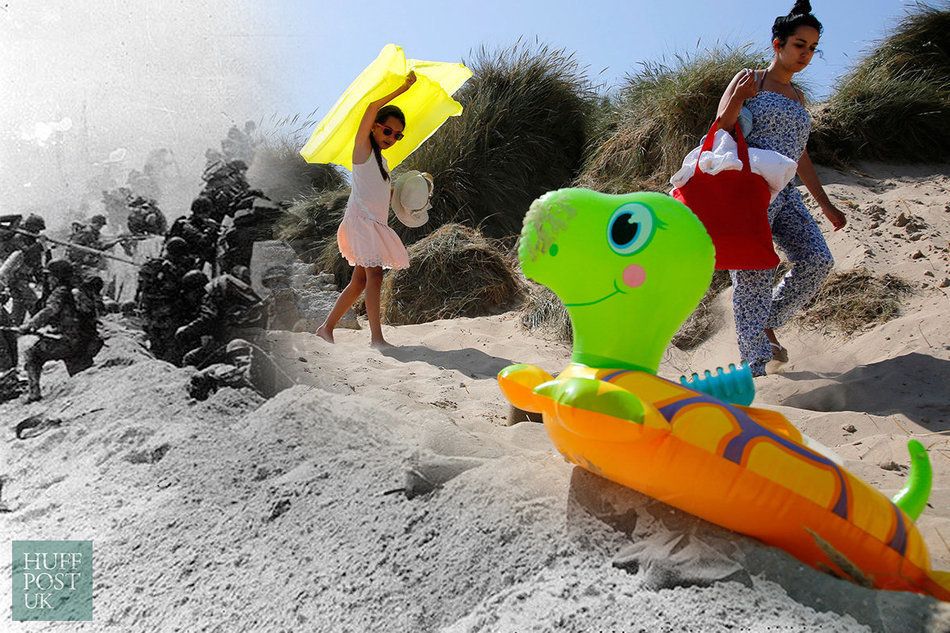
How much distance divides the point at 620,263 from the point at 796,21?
2.19 meters

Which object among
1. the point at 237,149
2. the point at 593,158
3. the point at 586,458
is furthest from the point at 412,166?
the point at 586,458

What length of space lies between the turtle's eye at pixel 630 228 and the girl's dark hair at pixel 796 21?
205 cm

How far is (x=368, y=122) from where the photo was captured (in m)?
4.50

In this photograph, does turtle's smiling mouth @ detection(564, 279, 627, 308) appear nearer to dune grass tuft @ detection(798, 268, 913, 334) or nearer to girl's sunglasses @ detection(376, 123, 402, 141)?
girl's sunglasses @ detection(376, 123, 402, 141)

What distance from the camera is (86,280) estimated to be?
3580 millimetres

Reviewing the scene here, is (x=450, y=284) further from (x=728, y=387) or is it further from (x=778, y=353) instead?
(x=728, y=387)

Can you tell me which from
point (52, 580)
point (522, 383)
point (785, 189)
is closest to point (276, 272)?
point (52, 580)

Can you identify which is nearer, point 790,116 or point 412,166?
point 790,116

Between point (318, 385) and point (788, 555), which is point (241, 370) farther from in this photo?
point (788, 555)

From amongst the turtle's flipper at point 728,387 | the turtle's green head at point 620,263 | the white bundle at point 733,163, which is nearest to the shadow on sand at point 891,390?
the white bundle at point 733,163

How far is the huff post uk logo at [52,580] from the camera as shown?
7.38 ft

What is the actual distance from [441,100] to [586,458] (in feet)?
10.5

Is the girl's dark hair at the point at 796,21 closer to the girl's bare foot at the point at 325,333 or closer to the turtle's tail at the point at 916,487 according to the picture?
the turtle's tail at the point at 916,487

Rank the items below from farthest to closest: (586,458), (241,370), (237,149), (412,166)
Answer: (412,166) → (237,149) → (241,370) → (586,458)
